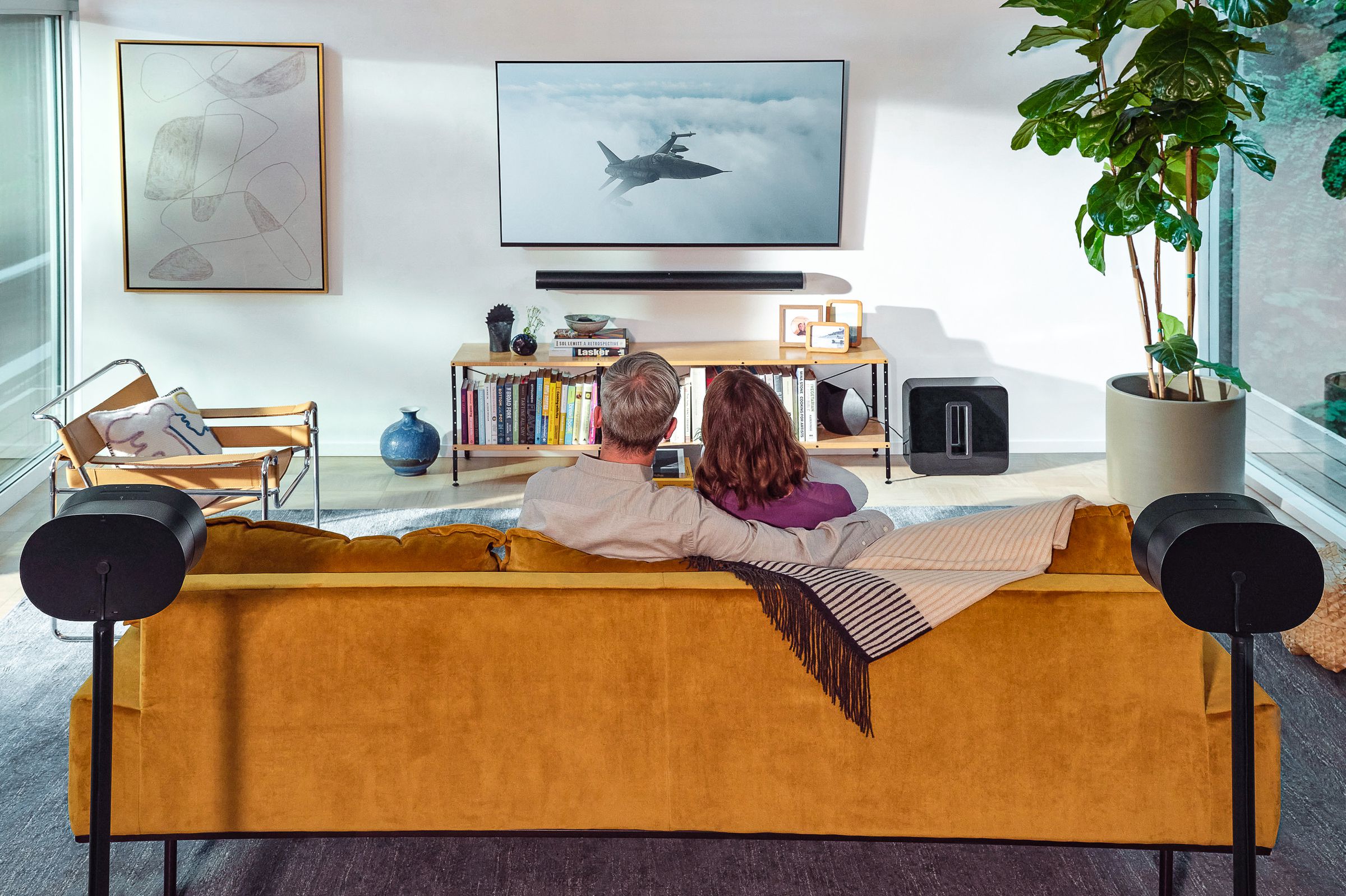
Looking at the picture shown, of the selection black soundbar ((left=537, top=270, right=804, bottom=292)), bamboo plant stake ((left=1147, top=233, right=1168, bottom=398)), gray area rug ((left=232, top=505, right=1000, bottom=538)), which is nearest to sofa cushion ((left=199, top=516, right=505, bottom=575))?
gray area rug ((left=232, top=505, right=1000, bottom=538))

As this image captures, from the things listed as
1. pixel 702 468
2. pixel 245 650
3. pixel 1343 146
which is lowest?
pixel 245 650

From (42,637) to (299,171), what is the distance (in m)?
2.75

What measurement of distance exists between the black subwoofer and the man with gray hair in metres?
3.38

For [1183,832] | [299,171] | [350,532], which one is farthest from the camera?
[299,171]

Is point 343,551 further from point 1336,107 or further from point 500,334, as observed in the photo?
point 1336,107

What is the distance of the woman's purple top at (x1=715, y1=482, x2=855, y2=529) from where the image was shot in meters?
2.41

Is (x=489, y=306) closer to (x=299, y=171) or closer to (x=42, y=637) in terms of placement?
(x=299, y=171)

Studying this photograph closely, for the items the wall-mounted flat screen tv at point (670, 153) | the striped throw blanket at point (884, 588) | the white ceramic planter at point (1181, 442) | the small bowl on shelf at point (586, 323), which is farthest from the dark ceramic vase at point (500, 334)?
the striped throw blanket at point (884, 588)

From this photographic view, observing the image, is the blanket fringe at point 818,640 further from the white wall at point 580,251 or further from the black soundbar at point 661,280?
the white wall at point 580,251

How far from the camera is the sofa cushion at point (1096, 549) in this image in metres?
2.12

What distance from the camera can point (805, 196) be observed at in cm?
568

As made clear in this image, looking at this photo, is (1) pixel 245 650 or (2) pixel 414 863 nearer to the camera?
(1) pixel 245 650

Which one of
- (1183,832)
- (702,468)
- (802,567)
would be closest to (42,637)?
(702,468)

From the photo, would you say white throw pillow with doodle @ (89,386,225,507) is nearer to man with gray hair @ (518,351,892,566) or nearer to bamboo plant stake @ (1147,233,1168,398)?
man with gray hair @ (518,351,892,566)
